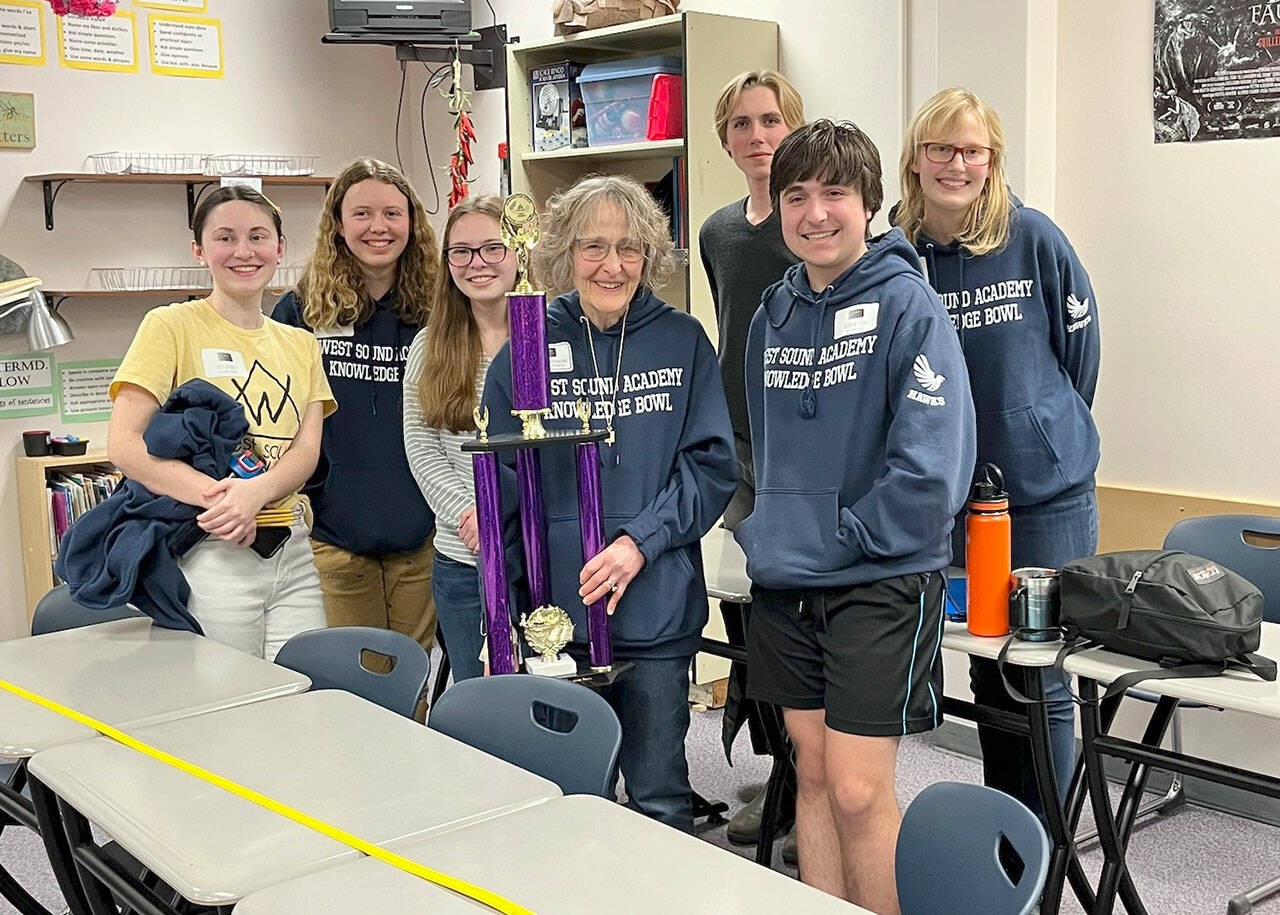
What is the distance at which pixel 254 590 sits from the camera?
8.51 feet

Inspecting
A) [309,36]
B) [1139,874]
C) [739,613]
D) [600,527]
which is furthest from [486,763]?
[309,36]

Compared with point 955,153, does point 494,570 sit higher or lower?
lower

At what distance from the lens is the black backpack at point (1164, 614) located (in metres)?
2.07

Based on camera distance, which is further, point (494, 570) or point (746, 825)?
point (746, 825)

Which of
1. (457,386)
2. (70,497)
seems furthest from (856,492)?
(70,497)

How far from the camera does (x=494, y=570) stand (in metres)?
2.26

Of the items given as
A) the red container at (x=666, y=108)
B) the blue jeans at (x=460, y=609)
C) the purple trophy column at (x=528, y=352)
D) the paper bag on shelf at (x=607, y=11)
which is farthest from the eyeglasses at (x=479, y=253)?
the paper bag on shelf at (x=607, y=11)

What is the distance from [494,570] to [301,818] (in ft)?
Result: 2.26

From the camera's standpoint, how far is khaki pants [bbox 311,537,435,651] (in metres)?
2.93

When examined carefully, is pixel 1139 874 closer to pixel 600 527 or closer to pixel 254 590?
pixel 600 527

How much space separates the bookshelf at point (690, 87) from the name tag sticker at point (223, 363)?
5.77ft

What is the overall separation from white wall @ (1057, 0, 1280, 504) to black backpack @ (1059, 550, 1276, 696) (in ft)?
3.64

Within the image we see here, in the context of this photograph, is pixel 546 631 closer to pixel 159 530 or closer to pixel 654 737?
pixel 654 737

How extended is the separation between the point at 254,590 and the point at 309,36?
3254 millimetres
